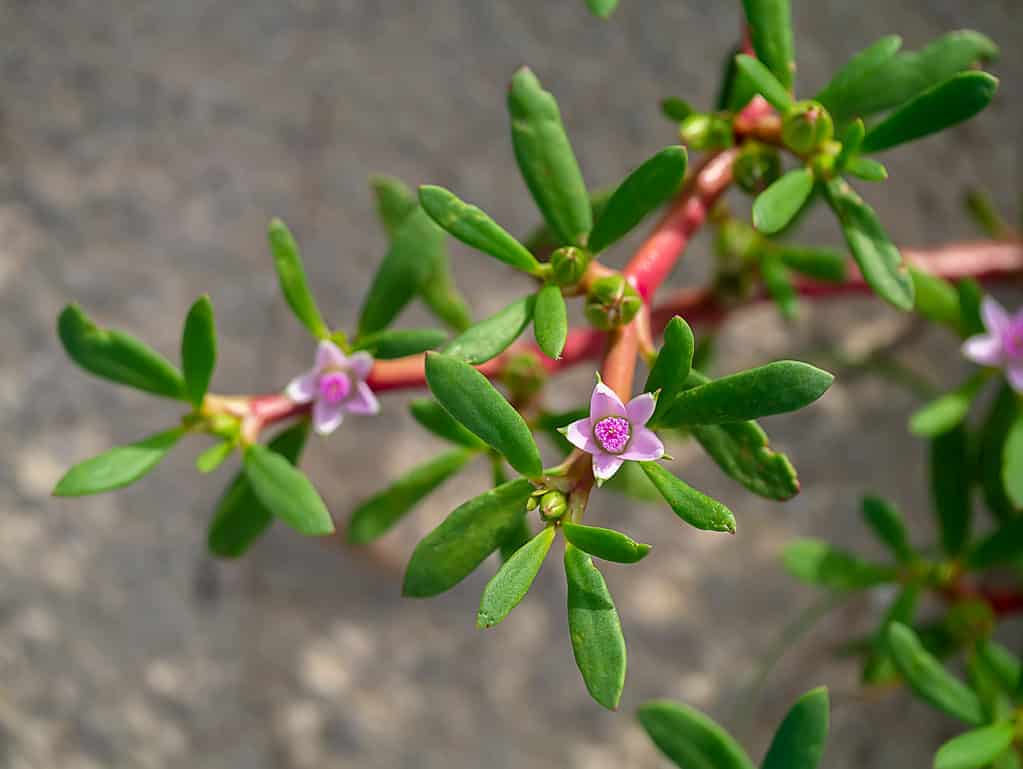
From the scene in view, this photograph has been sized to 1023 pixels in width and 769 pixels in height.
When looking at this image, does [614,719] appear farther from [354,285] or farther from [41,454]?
[41,454]

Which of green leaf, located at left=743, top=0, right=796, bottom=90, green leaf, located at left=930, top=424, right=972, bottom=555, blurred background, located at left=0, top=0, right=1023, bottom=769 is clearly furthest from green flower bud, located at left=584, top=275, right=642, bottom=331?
blurred background, located at left=0, top=0, right=1023, bottom=769

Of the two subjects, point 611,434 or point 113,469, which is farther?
point 113,469

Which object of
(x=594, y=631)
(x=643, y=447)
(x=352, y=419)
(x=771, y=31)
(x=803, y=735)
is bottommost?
(x=352, y=419)

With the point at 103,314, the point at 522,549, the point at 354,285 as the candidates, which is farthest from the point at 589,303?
the point at 103,314

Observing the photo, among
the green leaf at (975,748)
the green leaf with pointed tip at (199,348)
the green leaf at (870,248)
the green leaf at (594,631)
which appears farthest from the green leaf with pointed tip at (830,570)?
the green leaf with pointed tip at (199,348)

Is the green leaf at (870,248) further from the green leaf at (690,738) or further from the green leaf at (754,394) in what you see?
the green leaf at (690,738)

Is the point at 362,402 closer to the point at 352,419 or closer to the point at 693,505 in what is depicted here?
the point at 693,505

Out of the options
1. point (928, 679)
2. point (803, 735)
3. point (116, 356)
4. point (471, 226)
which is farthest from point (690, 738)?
point (116, 356)
